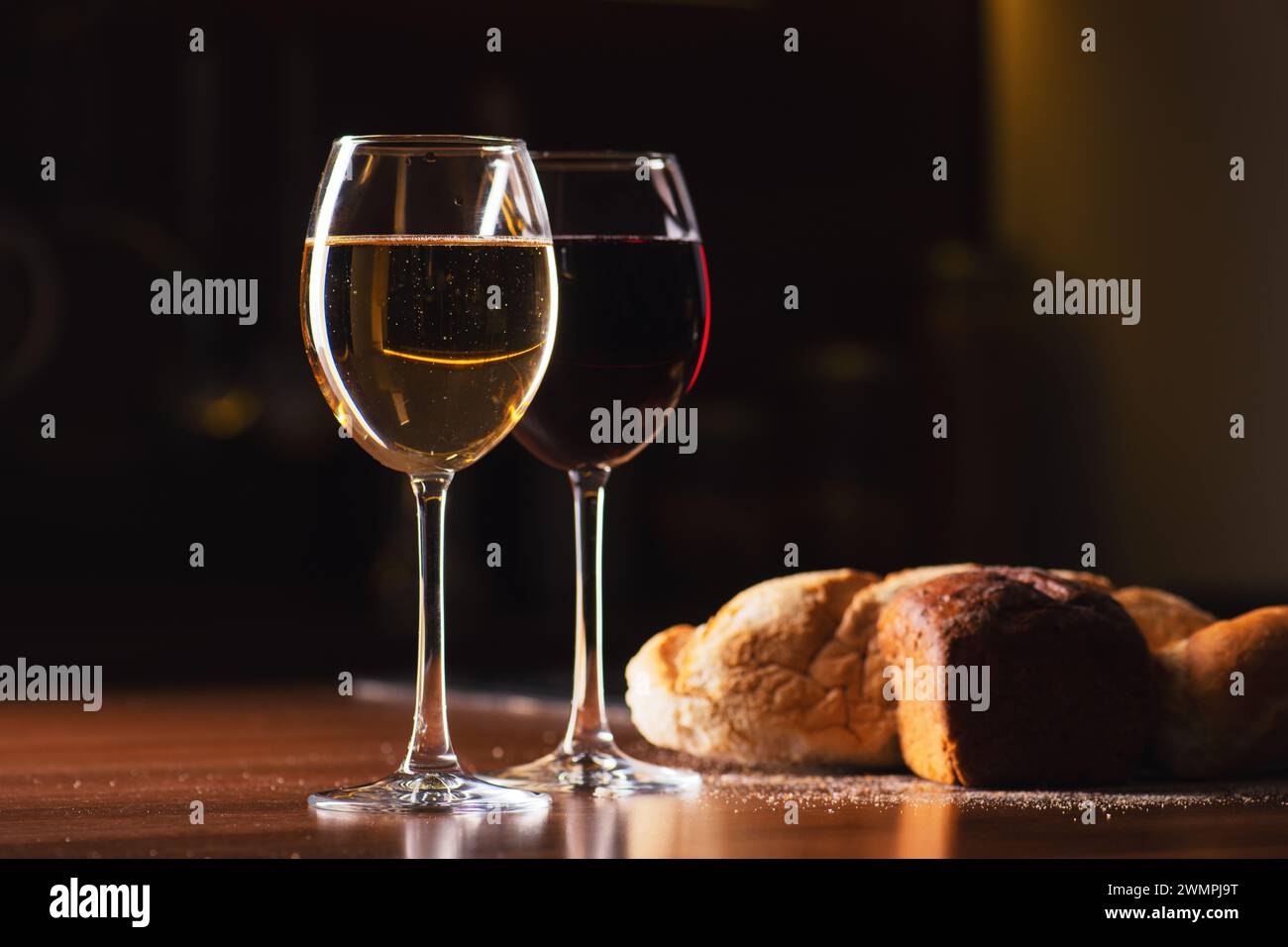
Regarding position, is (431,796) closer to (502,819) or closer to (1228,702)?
(502,819)

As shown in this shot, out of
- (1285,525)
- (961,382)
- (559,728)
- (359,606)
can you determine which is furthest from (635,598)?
(559,728)

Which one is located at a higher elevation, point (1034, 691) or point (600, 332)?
point (600, 332)

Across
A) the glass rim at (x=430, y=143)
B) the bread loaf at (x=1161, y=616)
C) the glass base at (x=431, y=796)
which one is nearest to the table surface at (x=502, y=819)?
the glass base at (x=431, y=796)

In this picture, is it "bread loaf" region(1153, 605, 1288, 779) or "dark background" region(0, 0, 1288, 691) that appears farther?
"dark background" region(0, 0, 1288, 691)

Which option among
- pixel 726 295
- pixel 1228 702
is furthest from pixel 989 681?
pixel 726 295

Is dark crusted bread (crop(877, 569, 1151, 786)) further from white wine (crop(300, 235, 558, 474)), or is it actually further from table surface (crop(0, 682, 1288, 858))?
white wine (crop(300, 235, 558, 474))

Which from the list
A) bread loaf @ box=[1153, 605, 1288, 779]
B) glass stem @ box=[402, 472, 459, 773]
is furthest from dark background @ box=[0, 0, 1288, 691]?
glass stem @ box=[402, 472, 459, 773]
